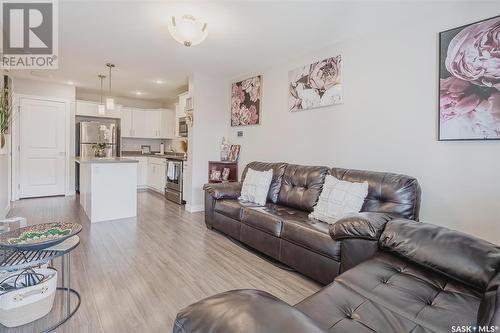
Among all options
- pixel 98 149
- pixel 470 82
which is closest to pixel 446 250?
pixel 470 82

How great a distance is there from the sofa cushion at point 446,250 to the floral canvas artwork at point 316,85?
1.91 m

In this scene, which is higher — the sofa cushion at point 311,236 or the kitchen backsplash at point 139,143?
the kitchen backsplash at point 139,143

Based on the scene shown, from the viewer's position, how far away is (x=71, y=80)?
5.32 meters

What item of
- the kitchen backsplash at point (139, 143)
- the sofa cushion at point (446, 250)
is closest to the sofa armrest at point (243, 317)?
the sofa cushion at point (446, 250)

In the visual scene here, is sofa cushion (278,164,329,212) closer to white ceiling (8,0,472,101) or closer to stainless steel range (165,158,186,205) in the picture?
white ceiling (8,0,472,101)

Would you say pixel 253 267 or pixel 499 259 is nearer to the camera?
pixel 499 259

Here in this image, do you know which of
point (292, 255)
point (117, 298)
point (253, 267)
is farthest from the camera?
point (253, 267)

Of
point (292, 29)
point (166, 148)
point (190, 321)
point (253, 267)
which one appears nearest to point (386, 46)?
point (292, 29)

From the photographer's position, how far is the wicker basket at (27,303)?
156cm

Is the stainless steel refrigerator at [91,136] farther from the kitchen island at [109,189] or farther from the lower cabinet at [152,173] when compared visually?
the kitchen island at [109,189]

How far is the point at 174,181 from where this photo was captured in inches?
211

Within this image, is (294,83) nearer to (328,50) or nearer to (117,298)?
(328,50)

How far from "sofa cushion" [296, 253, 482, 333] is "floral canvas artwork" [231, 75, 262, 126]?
3.27 m

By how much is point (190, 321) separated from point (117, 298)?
1.54 meters
